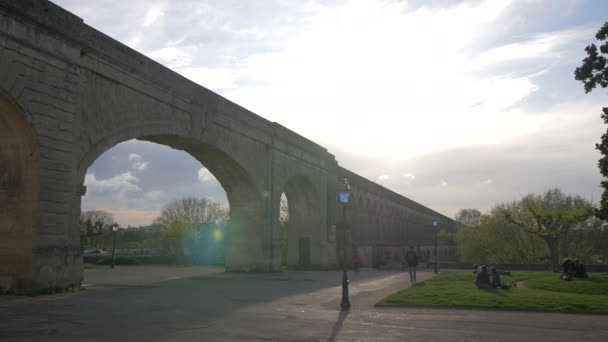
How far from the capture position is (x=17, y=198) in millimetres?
13156

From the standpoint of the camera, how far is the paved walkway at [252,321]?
815 cm

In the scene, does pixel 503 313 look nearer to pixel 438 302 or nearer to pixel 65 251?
pixel 438 302

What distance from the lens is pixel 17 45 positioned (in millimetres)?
12484

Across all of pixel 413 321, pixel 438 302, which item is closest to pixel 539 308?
pixel 438 302

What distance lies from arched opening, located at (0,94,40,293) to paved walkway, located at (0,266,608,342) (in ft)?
3.09

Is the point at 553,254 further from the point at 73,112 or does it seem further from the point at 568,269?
the point at 73,112

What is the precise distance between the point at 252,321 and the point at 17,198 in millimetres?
7885

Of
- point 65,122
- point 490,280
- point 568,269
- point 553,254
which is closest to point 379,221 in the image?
point 553,254

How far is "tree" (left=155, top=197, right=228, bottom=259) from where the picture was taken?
6016 centimetres

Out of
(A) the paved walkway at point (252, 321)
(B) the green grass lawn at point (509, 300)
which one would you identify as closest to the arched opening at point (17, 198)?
(A) the paved walkway at point (252, 321)

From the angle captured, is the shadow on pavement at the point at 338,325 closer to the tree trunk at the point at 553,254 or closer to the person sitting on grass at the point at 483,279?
the person sitting on grass at the point at 483,279

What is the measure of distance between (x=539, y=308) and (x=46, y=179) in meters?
13.0

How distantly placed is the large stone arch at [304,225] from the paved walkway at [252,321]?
17.2 meters

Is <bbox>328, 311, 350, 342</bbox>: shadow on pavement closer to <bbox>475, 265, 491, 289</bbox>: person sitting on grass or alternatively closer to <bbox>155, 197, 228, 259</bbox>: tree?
<bbox>475, 265, 491, 289</bbox>: person sitting on grass
